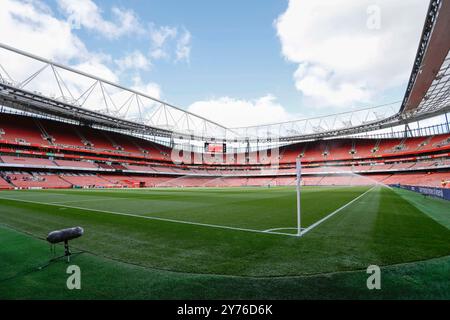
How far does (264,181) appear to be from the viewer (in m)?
83.9

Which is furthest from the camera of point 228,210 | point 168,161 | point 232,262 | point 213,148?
point 168,161

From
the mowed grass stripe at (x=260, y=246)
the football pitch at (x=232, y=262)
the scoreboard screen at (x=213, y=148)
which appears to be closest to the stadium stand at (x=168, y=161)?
the scoreboard screen at (x=213, y=148)

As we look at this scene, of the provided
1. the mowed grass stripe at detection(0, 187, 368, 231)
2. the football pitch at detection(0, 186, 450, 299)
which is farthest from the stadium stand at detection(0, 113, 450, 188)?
the football pitch at detection(0, 186, 450, 299)

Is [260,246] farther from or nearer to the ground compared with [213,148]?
nearer to the ground

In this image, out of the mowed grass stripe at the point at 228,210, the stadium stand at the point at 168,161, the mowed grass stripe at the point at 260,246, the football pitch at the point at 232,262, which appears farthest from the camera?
the stadium stand at the point at 168,161

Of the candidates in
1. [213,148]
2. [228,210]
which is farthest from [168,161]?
[228,210]

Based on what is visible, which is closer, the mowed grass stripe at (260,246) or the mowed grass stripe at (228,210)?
the mowed grass stripe at (260,246)

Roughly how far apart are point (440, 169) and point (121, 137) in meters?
89.3

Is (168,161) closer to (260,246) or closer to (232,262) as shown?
(260,246)

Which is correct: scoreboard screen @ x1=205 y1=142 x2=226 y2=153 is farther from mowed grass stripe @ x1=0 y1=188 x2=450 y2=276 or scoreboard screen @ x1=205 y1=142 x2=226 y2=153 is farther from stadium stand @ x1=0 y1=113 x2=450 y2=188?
mowed grass stripe @ x1=0 y1=188 x2=450 y2=276

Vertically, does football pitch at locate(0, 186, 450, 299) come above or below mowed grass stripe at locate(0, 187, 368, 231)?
above

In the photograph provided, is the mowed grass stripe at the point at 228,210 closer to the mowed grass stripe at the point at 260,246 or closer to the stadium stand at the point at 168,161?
the mowed grass stripe at the point at 260,246
